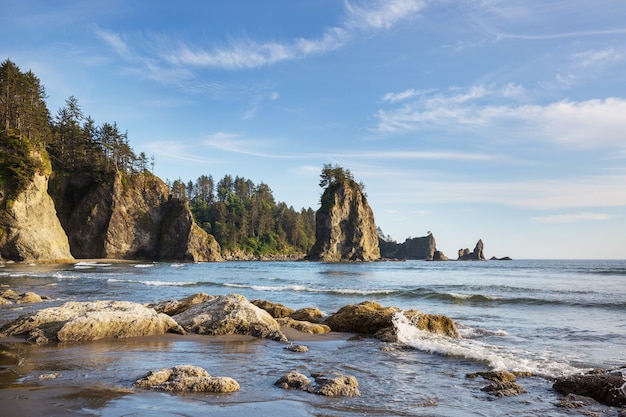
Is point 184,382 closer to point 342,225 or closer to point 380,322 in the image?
point 380,322

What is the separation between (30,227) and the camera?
5431 centimetres

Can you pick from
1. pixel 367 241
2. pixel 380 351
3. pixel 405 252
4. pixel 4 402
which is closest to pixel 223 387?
pixel 4 402

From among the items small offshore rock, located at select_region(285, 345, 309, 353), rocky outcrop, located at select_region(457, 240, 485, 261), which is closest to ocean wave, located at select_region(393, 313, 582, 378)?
small offshore rock, located at select_region(285, 345, 309, 353)

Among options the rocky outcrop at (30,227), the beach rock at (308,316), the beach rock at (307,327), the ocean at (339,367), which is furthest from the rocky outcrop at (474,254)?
the beach rock at (307,327)

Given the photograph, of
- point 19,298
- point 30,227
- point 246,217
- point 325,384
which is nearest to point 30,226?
point 30,227

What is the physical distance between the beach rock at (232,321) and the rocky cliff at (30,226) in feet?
166

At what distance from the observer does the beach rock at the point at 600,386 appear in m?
6.66

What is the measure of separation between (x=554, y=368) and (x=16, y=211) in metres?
59.8

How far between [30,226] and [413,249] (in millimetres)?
151978

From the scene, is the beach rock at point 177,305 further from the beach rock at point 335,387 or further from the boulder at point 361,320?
the beach rock at point 335,387

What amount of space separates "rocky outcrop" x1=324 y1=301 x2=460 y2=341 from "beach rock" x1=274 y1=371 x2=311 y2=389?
5.65 m

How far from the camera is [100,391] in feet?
19.6

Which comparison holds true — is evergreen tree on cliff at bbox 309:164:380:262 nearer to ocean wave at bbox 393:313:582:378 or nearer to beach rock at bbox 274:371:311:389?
ocean wave at bbox 393:313:582:378

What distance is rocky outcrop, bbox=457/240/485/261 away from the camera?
167875mm
